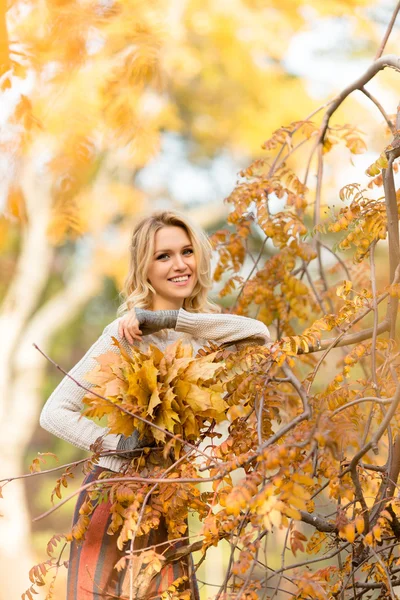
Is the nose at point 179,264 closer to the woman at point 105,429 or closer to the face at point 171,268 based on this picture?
the face at point 171,268

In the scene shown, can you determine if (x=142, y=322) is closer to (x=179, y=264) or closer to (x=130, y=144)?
(x=179, y=264)

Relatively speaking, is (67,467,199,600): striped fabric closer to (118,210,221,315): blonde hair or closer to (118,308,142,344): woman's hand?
(118,308,142,344): woman's hand

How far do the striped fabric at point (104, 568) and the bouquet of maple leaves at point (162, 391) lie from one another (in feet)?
0.89

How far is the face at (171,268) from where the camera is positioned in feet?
6.34

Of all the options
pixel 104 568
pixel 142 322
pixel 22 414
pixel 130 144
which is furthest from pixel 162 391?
pixel 22 414

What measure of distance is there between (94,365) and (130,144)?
5.15 meters

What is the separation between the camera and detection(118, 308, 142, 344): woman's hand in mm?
1681

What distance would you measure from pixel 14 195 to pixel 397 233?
15.1 ft

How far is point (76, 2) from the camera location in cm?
428

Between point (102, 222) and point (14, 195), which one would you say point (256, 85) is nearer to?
point (102, 222)

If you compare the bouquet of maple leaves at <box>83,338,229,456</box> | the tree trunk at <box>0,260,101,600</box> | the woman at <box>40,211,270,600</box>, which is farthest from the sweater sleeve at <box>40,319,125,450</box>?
the tree trunk at <box>0,260,101,600</box>

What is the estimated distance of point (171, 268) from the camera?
193 cm

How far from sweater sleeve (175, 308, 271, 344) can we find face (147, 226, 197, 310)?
10.0 inches

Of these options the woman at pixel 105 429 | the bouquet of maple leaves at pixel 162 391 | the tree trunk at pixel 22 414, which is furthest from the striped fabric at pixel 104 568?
the tree trunk at pixel 22 414
